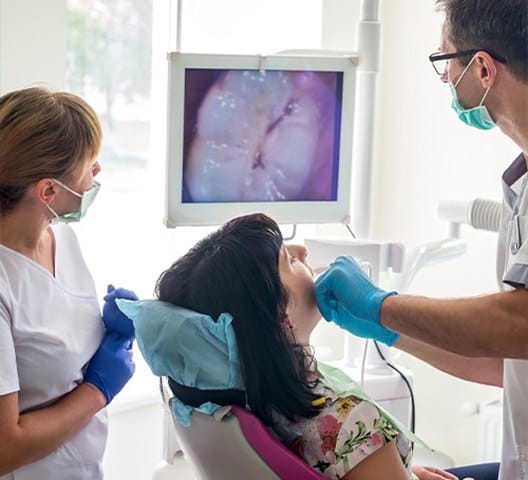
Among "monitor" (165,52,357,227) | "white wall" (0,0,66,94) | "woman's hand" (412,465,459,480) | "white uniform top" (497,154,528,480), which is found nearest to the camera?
"white uniform top" (497,154,528,480)

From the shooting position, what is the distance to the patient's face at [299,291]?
163 cm

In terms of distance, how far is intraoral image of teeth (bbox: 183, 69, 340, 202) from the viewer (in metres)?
2.14

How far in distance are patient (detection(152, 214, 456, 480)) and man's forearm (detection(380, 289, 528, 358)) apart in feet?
0.54

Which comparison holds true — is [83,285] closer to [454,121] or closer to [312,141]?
[312,141]

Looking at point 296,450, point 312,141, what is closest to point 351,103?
point 312,141

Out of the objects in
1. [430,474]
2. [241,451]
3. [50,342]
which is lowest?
[430,474]

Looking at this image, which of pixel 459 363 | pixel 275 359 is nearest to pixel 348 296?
pixel 275 359

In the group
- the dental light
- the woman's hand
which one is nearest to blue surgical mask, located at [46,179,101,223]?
the woman's hand

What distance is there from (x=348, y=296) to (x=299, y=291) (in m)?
0.09

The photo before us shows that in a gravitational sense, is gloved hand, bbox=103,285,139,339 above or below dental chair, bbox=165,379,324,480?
above

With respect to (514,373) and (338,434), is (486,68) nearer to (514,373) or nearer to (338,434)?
(514,373)

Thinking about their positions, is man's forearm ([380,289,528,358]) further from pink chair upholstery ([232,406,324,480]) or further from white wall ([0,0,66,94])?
white wall ([0,0,66,94])

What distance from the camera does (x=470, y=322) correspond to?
1539 millimetres

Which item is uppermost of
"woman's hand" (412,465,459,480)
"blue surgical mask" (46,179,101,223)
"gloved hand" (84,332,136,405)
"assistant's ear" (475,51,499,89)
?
"assistant's ear" (475,51,499,89)
